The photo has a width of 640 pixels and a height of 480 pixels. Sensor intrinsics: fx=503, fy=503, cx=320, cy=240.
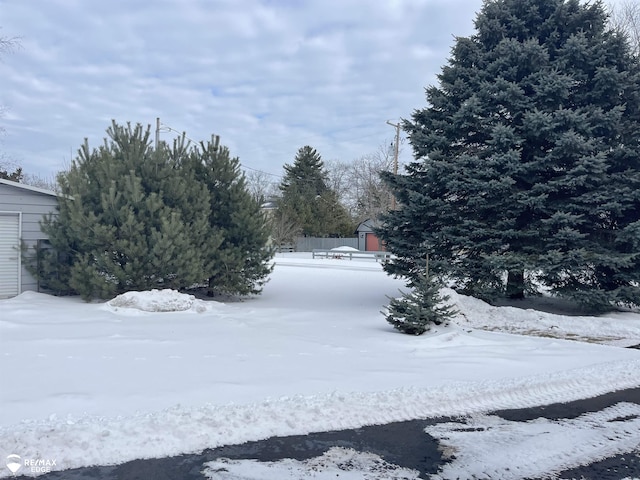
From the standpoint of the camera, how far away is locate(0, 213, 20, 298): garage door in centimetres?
1238

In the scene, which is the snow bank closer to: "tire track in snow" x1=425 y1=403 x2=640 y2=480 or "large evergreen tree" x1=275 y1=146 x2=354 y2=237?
"tire track in snow" x1=425 y1=403 x2=640 y2=480

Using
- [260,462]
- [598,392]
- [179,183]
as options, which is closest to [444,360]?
[598,392]

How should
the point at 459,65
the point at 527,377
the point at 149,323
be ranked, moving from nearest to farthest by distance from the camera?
the point at 527,377
the point at 149,323
the point at 459,65

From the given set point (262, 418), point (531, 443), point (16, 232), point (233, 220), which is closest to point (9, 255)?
point (16, 232)

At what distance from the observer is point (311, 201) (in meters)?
50.2

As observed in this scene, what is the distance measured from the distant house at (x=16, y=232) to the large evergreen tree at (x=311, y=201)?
110 feet

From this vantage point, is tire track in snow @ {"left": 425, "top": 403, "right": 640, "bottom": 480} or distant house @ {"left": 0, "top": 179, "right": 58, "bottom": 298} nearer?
tire track in snow @ {"left": 425, "top": 403, "right": 640, "bottom": 480}

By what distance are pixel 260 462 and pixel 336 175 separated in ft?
194

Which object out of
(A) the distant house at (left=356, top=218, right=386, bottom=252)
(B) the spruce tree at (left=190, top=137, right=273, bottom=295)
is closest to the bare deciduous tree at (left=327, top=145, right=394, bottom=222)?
(A) the distant house at (left=356, top=218, right=386, bottom=252)

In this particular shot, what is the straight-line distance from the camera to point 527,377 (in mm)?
6312

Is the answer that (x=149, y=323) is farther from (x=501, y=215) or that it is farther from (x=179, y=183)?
(x=501, y=215)

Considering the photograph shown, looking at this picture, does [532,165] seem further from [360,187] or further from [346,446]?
[360,187]

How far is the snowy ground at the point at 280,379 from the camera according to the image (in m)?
4.07

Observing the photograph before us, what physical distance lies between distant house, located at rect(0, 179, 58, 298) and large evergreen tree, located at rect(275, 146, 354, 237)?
33.6m
